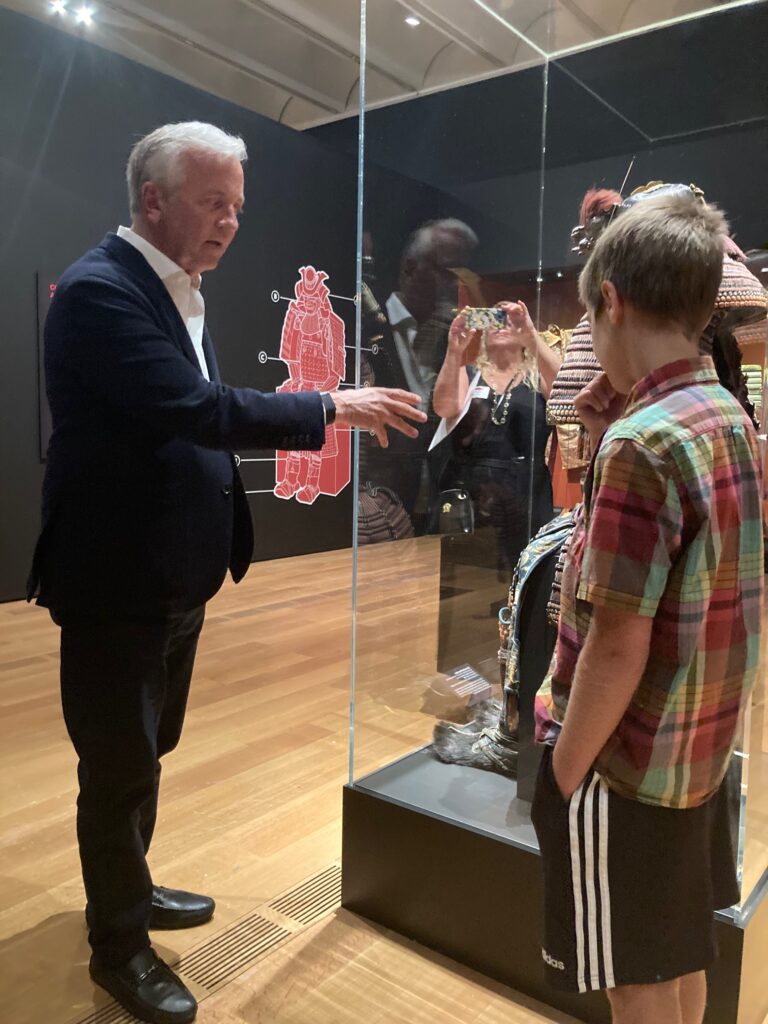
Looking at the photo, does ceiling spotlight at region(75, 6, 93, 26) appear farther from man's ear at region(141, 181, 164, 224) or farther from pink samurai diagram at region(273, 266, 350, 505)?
man's ear at region(141, 181, 164, 224)

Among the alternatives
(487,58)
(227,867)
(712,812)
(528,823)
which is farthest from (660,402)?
(227,867)

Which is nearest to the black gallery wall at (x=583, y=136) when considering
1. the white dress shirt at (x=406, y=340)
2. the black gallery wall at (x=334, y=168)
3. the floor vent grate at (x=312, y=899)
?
the black gallery wall at (x=334, y=168)

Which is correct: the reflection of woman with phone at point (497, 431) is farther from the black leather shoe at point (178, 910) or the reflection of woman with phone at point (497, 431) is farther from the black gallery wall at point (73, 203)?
the black gallery wall at point (73, 203)

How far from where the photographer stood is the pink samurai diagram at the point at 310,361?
22.6 ft

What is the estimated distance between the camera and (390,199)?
6.75 ft

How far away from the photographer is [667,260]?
1.01m

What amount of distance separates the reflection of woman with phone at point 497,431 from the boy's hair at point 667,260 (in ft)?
3.96

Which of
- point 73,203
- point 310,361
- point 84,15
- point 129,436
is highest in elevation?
point 84,15

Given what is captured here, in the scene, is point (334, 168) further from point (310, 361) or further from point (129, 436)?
point (129, 436)

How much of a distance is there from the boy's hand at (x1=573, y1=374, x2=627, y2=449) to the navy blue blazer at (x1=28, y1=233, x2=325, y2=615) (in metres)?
0.51

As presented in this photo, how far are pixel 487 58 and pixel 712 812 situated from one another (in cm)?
195

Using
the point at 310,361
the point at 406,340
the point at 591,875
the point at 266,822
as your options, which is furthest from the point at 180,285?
the point at 310,361

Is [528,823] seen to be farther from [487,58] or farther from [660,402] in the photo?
[487,58]

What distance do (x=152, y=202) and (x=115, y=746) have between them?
1054mm
